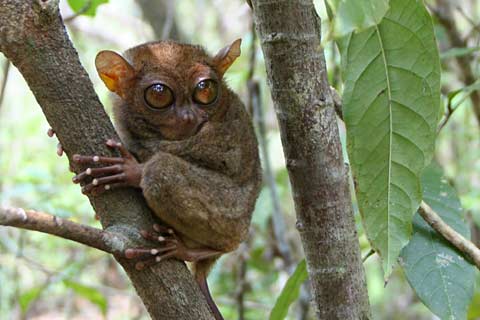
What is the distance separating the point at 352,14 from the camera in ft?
3.47

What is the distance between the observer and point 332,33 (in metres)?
1.03

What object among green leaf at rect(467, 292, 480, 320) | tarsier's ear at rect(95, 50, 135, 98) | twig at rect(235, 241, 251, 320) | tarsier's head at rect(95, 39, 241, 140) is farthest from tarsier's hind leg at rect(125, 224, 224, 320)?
green leaf at rect(467, 292, 480, 320)

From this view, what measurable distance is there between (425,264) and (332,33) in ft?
3.68

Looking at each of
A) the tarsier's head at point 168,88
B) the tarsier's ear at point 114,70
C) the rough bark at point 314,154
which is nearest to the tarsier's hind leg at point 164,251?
the rough bark at point 314,154

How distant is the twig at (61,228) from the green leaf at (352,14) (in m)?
0.68

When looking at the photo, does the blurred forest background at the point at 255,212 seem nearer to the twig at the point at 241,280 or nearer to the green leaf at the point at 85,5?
the twig at the point at 241,280

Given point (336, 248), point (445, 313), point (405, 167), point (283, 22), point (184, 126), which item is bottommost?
point (445, 313)

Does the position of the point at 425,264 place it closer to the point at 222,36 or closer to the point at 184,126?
the point at 184,126

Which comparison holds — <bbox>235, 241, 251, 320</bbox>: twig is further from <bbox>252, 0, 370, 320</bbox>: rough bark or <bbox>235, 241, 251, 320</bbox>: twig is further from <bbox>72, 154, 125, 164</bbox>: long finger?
<bbox>252, 0, 370, 320</bbox>: rough bark

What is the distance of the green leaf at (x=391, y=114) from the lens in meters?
1.54

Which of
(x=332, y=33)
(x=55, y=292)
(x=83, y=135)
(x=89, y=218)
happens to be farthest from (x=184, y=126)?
(x=55, y=292)

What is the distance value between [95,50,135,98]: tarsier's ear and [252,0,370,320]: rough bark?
3.78 ft

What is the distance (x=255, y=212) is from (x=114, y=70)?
1.72m

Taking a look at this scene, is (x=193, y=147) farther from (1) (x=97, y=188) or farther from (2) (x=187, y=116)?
(1) (x=97, y=188)
